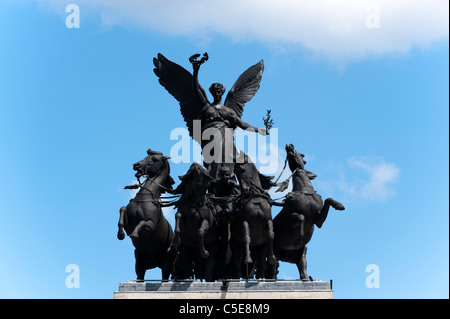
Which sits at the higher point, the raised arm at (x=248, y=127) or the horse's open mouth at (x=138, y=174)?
the raised arm at (x=248, y=127)

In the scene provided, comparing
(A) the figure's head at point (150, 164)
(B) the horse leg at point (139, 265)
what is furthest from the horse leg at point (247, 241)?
(B) the horse leg at point (139, 265)

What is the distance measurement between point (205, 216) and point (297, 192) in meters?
2.40

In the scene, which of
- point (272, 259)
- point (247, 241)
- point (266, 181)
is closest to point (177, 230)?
point (247, 241)

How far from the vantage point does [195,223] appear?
70.1 feet

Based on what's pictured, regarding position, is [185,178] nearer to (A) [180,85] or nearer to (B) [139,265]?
(B) [139,265]

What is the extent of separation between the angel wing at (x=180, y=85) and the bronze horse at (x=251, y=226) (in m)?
4.20

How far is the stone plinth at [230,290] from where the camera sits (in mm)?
20781

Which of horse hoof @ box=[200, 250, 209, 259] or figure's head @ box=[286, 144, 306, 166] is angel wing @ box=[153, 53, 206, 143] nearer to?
figure's head @ box=[286, 144, 306, 166]

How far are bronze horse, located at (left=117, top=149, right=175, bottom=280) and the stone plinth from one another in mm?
1258

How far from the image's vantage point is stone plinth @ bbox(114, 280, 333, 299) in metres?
20.8

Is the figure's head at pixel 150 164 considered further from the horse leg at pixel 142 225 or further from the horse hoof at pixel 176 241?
the horse hoof at pixel 176 241

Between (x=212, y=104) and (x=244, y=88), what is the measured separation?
163 centimetres
